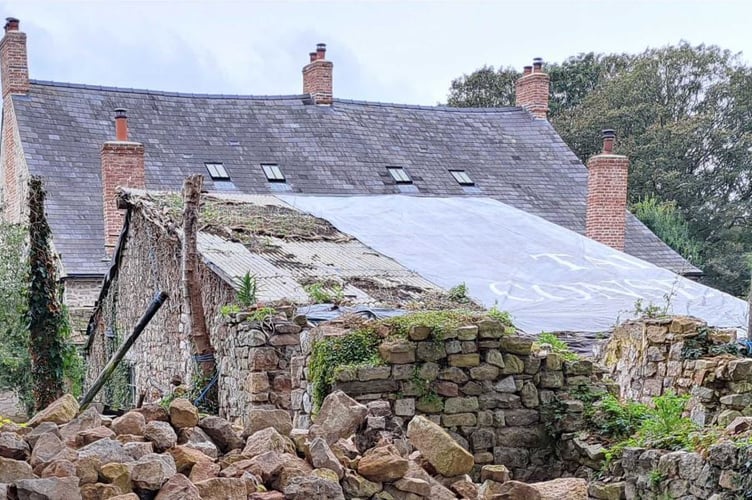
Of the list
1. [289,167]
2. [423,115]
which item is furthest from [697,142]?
[289,167]

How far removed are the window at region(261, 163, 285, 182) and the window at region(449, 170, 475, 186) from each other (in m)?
4.26

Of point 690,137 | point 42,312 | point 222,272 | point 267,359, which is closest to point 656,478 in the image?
point 267,359

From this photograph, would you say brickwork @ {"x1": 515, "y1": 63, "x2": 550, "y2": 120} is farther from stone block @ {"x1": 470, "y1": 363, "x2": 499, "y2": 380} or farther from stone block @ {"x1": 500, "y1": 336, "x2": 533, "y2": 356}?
stone block @ {"x1": 470, "y1": 363, "x2": 499, "y2": 380}

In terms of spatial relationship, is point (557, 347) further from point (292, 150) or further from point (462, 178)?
point (292, 150)

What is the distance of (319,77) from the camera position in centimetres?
2056

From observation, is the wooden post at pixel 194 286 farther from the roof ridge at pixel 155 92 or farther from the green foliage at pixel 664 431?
the roof ridge at pixel 155 92

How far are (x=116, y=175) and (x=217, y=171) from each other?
11.3 feet

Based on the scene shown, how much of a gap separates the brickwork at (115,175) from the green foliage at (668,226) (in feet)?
54.8

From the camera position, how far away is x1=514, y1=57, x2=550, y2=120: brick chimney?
2236 cm

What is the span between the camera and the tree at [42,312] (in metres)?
10.3

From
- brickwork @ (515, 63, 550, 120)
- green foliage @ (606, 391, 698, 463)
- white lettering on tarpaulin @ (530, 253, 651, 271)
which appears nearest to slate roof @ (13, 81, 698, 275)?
brickwork @ (515, 63, 550, 120)

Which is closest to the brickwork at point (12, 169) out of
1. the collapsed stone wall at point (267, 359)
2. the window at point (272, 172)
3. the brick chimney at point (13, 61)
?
the brick chimney at point (13, 61)

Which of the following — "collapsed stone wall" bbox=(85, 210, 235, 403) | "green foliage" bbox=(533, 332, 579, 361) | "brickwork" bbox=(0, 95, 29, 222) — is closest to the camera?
"green foliage" bbox=(533, 332, 579, 361)

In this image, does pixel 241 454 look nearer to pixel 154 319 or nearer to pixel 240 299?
pixel 240 299
